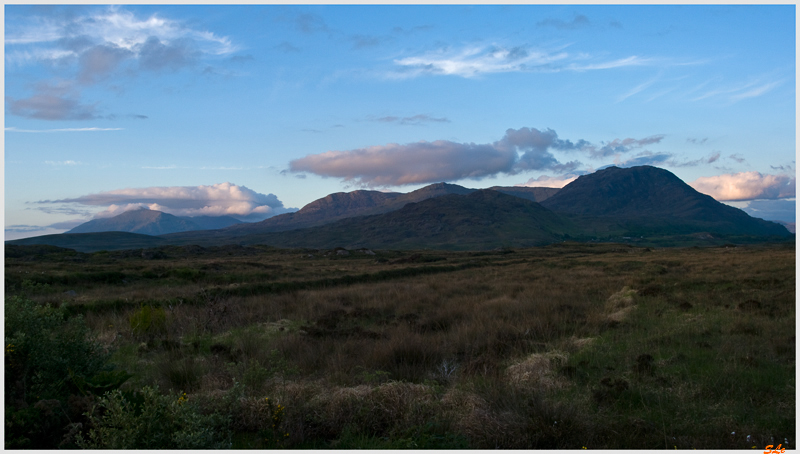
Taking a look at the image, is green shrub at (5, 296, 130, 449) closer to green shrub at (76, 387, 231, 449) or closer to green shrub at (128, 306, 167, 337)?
green shrub at (76, 387, 231, 449)

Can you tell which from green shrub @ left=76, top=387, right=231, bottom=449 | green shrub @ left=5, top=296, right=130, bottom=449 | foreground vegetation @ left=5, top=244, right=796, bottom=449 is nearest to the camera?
green shrub @ left=76, top=387, right=231, bottom=449

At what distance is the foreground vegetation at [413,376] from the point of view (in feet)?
16.0

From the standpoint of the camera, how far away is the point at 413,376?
798 centimetres

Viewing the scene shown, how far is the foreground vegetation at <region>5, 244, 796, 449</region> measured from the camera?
16.0 feet

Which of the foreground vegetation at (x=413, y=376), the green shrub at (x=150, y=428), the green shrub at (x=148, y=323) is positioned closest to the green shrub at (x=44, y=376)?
the foreground vegetation at (x=413, y=376)

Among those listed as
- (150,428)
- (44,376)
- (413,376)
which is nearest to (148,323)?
(44,376)

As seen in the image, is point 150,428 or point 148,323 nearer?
point 150,428

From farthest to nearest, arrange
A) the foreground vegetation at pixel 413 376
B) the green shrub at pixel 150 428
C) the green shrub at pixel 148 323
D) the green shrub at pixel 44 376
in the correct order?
1. the green shrub at pixel 148 323
2. the foreground vegetation at pixel 413 376
3. the green shrub at pixel 44 376
4. the green shrub at pixel 150 428

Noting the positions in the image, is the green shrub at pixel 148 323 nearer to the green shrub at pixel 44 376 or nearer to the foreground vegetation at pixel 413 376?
the foreground vegetation at pixel 413 376

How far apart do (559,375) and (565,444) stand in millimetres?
2783

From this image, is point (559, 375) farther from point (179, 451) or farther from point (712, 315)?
point (712, 315)

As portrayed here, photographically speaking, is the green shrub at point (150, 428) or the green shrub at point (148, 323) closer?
the green shrub at point (150, 428)

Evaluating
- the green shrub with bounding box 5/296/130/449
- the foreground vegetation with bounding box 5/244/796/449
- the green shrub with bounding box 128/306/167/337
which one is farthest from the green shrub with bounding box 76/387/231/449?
the green shrub with bounding box 128/306/167/337

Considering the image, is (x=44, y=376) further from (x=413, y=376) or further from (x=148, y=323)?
(x=148, y=323)
